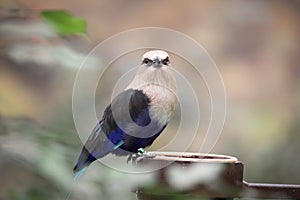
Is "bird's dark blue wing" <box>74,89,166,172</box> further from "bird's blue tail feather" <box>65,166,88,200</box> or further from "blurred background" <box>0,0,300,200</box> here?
"blurred background" <box>0,0,300,200</box>

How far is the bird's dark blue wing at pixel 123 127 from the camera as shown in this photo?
1273 millimetres

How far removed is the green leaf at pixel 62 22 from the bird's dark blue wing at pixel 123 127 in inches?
10.1

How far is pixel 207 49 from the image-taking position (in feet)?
10.00

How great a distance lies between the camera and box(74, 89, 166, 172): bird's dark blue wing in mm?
1273

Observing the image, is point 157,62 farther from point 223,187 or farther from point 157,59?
point 223,187

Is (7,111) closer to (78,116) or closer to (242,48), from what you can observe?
(78,116)

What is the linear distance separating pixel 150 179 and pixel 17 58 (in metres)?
0.36

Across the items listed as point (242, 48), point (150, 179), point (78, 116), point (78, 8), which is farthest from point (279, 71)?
point (150, 179)

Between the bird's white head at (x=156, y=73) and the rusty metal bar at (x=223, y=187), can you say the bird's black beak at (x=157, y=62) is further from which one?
the rusty metal bar at (x=223, y=187)

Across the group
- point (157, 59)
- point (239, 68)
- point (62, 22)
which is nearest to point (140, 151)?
point (157, 59)

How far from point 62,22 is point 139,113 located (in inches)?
13.0

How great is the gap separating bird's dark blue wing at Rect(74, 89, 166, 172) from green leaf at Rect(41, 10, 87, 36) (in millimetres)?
256

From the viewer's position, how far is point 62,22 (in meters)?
1.04

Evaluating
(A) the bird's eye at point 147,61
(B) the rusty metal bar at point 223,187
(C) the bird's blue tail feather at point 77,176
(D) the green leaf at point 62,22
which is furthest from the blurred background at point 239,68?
(B) the rusty metal bar at point 223,187
